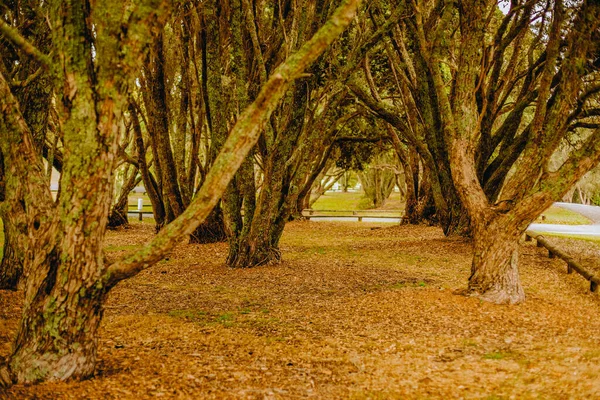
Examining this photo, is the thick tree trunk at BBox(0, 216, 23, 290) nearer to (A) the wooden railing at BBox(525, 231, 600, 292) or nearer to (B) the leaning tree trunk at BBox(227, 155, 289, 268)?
(B) the leaning tree trunk at BBox(227, 155, 289, 268)

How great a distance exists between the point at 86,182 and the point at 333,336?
352cm

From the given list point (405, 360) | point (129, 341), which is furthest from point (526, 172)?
point (129, 341)

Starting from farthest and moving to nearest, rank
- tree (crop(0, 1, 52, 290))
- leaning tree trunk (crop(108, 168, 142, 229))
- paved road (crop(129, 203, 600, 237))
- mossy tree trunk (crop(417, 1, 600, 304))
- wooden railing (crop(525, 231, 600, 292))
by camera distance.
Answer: paved road (crop(129, 203, 600, 237)) < leaning tree trunk (crop(108, 168, 142, 229)) < wooden railing (crop(525, 231, 600, 292)) < tree (crop(0, 1, 52, 290)) < mossy tree trunk (crop(417, 1, 600, 304))

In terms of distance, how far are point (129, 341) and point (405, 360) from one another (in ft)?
10.1

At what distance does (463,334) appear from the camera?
6859 millimetres

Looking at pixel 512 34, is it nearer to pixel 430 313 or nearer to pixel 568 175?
pixel 568 175

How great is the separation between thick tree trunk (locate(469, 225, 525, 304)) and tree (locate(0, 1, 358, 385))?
178 inches

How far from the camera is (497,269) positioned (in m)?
8.23

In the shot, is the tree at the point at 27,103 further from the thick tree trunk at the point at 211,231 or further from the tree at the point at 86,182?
the thick tree trunk at the point at 211,231

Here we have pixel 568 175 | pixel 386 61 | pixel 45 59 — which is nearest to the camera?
pixel 45 59

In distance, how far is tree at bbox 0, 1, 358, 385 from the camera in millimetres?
4668

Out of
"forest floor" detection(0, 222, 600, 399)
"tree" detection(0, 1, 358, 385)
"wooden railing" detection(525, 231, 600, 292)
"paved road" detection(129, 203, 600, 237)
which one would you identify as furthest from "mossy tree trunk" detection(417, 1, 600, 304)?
"paved road" detection(129, 203, 600, 237)

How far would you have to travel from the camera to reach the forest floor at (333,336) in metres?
4.98

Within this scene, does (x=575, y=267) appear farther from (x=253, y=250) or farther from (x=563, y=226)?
(x=563, y=226)
